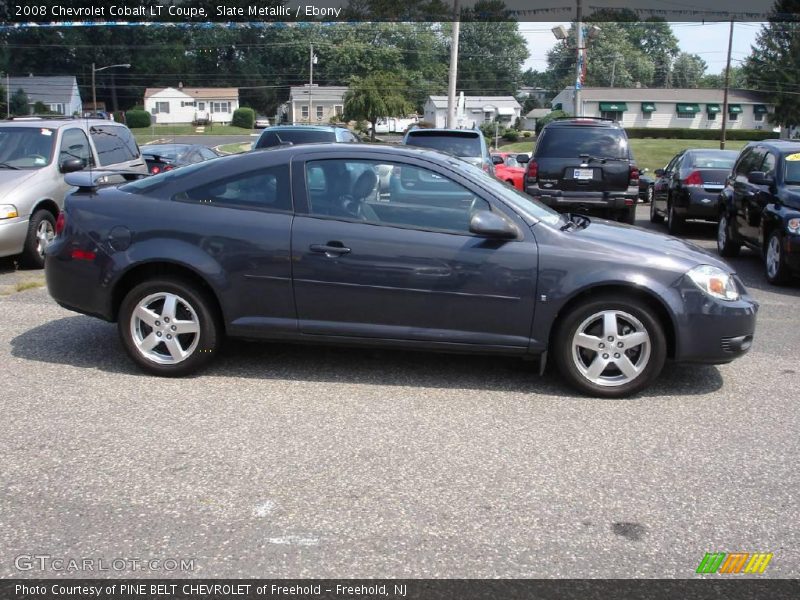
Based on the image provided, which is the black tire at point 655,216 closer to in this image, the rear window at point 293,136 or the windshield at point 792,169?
the windshield at point 792,169

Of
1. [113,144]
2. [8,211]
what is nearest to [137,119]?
[113,144]

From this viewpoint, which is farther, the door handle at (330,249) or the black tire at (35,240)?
the black tire at (35,240)

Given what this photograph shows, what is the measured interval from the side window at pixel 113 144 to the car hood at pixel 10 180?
131 cm

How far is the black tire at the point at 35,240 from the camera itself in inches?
373

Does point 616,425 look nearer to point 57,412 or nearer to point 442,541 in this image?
point 442,541

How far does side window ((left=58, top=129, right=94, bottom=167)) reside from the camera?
33.7 feet

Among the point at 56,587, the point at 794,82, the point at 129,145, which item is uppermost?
the point at 794,82

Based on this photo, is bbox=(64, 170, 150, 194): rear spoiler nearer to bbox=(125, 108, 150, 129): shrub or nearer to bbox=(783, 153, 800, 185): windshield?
bbox=(783, 153, 800, 185): windshield

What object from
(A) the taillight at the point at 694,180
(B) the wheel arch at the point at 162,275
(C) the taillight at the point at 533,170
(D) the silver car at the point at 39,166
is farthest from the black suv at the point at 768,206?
(D) the silver car at the point at 39,166

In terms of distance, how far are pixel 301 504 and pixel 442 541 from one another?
703 mm

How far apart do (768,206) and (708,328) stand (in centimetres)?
532

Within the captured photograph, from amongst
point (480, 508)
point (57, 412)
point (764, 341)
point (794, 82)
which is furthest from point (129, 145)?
point (794, 82)

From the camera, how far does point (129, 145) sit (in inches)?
465

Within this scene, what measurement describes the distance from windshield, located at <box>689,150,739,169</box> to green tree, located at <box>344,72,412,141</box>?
50.6 meters
